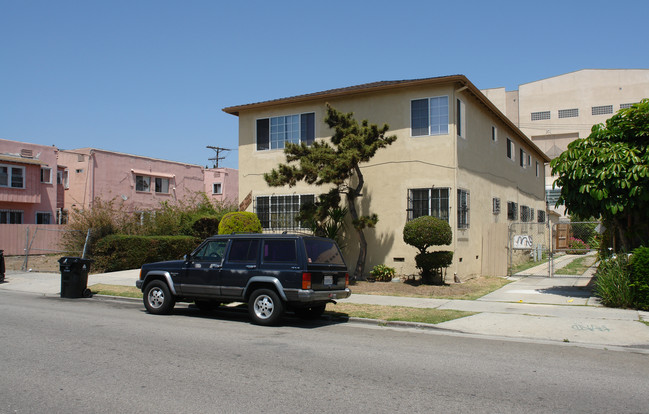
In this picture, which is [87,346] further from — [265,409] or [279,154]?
[279,154]

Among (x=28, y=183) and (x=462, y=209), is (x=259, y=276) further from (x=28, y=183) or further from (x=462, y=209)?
(x=28, y=183)

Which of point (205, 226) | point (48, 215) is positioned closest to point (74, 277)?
point (205, 226)

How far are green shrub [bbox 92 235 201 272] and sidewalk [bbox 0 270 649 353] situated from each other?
11.1 feet

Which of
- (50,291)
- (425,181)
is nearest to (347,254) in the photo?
(425,181)

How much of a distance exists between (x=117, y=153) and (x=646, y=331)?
35.1m

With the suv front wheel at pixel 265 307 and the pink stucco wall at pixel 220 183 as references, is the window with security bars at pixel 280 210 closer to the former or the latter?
the suv front wheel at pixel 265 307

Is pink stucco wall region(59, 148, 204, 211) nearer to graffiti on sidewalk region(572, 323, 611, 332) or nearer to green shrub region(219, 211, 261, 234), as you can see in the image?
green shrub region(219, 211, 261, 234)

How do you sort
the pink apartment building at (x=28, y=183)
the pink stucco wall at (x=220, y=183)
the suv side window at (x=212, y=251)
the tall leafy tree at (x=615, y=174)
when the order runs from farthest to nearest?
1. the pink stucco wall at (x=220, y=183)
2. the pink apartment building at (x=28, y=183)
3. the tall leafy tree at (x=615, y=174)
4. the suv side window at (x=212, y=251)

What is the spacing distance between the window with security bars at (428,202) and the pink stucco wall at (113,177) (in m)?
20.1

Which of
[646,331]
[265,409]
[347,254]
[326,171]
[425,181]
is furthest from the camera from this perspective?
[347,254]

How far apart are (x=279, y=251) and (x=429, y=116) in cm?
908

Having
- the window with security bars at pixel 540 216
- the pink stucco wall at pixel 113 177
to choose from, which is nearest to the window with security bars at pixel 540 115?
the window with security bars at pixel 540 216

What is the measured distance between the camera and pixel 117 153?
122 ft

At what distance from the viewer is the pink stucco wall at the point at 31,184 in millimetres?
33062
